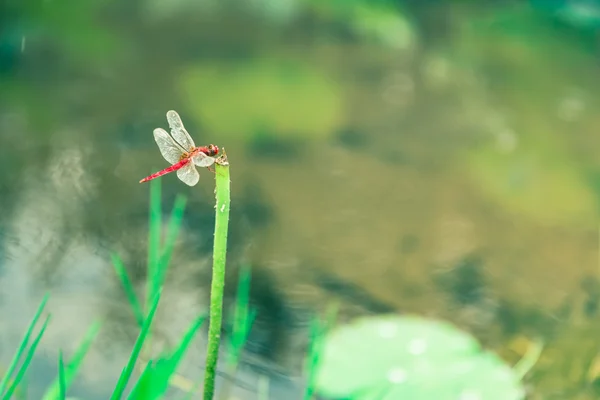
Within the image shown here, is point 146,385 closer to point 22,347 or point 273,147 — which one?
point 22,347

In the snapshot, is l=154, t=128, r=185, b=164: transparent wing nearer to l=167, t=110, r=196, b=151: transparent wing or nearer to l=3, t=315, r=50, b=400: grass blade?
l=167, t=110, r=196, b=151: transparent wing

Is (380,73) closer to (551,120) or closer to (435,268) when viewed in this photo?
(551,120)

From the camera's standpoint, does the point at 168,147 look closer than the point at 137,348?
No

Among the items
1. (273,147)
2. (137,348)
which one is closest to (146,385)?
(137,348)

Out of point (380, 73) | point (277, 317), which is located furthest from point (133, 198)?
point (380, 73)

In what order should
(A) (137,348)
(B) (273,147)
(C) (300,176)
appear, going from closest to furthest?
(A) (137,348)
(C) (300,176)
(B) (273,147)
